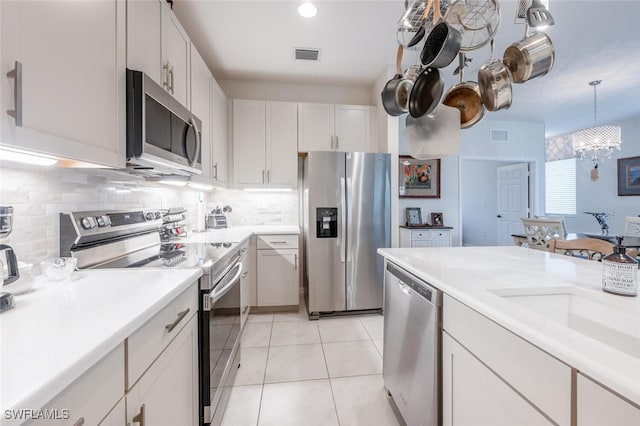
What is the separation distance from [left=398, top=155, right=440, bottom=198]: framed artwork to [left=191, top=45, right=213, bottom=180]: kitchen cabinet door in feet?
9.76

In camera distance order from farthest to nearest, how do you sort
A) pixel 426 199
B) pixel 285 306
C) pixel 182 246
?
pixel 426 199
pixel 285 306
pixel 182 246

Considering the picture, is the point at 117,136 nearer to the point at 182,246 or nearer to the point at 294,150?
the point at 182,246

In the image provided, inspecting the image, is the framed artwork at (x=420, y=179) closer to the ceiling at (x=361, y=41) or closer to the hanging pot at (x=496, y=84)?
the ceiling at (x=361, y=41)

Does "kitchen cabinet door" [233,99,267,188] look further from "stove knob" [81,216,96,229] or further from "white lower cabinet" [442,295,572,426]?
"white lower cabinet" [442,295,572,426]

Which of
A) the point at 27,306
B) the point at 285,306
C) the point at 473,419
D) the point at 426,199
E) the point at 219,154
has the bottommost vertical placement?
the point at 285,306

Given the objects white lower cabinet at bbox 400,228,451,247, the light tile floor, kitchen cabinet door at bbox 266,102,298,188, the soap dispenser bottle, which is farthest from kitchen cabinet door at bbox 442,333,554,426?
white lower cabinet at bbox 400,228,451,247

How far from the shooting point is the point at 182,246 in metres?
1.80

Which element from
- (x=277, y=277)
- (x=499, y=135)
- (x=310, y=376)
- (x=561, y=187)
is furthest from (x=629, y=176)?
(x=310, y=376)

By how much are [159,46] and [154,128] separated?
2.05 ft

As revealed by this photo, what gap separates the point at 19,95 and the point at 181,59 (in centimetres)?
143

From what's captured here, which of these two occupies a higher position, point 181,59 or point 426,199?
point 181,59

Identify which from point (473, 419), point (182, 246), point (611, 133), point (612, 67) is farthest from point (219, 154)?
point (611, 133)

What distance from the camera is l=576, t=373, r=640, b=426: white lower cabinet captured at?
0.48 m

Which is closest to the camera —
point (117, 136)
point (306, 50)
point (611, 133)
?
point (117, 136)
